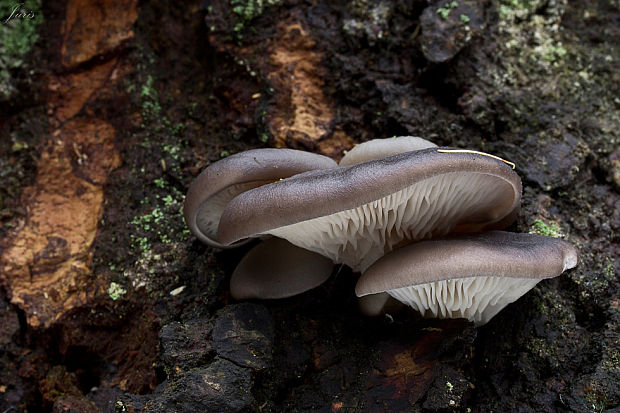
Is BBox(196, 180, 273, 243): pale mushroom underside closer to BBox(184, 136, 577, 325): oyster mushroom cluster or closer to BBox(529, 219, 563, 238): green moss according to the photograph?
BBox(184, 136, 577, 325): oyster mushroom cluster

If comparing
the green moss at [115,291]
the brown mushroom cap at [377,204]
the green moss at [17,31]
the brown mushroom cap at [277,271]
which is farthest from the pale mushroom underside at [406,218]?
the green moss at [17,31]

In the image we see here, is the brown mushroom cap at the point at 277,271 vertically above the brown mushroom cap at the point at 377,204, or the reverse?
the brown mushroom cap at the point at 377,204

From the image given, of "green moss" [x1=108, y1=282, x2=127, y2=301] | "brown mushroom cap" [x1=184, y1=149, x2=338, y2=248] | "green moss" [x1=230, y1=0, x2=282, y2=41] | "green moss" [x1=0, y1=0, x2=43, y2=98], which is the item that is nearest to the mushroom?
"brown mushroom cap" [x1=184, y1=149, x2=338, y2=248]

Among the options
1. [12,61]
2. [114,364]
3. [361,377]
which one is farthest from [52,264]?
[361,377]

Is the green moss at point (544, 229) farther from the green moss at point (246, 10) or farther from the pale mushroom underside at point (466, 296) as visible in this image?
the green moss at point (246, 10)

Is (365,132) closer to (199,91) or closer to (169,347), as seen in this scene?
(199,91)

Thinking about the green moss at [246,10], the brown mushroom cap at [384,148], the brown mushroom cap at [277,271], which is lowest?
the brown mushroom cap at [277,271]
